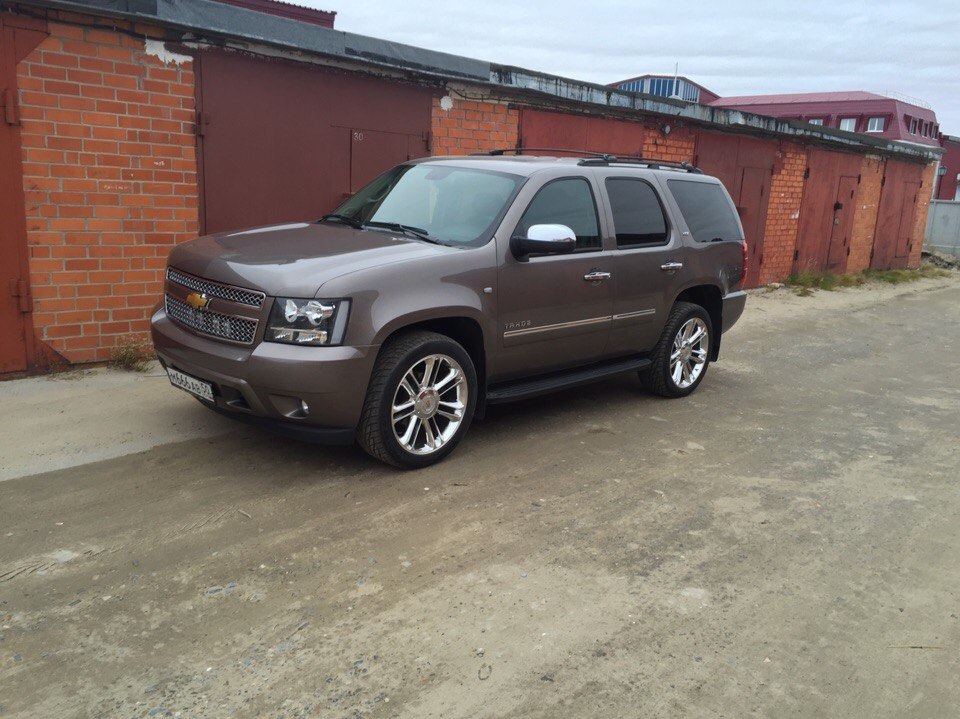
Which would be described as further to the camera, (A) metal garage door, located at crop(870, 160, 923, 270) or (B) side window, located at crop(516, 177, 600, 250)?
(A) metal garage door, located at crop(870, 160, 923, 270)

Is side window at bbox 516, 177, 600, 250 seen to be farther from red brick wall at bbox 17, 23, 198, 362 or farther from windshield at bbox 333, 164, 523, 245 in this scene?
red brick wall at bbox 17, 23, 198, 362

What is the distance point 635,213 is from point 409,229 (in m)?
1.90

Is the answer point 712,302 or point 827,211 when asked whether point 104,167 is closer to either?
point 712,302

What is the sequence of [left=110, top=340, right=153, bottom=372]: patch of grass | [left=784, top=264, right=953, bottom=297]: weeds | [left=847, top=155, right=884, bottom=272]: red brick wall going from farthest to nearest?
1. [left=847, top=155, right=884, bottom=272]: red brick wall
2. [left=784, top=264, right=953, bottom=297]: weeds
3. [left=110, top=340, right=153, bottom=372]: patch of grass

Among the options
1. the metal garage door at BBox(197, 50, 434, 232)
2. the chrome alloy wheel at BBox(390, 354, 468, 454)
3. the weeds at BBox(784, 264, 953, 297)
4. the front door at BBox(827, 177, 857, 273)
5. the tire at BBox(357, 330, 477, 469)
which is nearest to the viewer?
the tire at BBox(357, 330, 477, 469)

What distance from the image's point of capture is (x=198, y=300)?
15.4 ft

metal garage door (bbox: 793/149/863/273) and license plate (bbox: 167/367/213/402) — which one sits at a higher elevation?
metal garage door (bbox: 793/149/863/273)

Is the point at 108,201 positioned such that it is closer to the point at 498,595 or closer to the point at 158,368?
the point at 158,368

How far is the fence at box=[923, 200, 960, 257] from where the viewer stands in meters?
24.6

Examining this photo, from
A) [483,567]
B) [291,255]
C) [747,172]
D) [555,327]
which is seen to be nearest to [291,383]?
[291,255]

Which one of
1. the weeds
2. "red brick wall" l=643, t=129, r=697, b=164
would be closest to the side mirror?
"red brick wall" l=643, t=129, r=697, b=164

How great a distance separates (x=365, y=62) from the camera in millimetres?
8211

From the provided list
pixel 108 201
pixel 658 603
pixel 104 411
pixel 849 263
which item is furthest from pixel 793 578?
pixel 849 263

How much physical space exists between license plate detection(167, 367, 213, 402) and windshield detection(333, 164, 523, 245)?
5.32 ft
